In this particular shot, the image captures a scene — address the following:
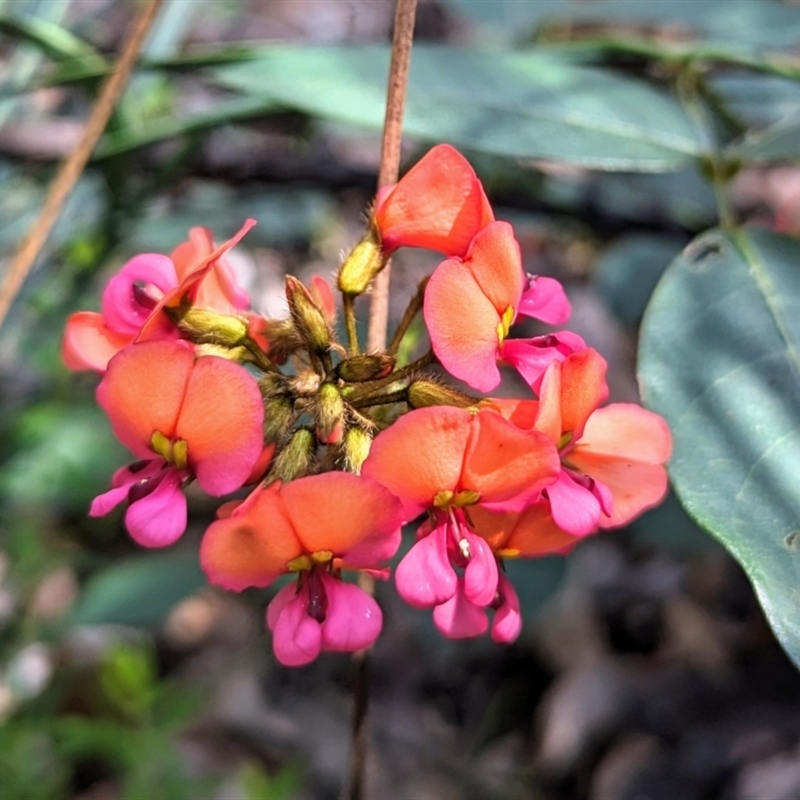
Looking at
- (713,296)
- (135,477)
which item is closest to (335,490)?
(135,477)

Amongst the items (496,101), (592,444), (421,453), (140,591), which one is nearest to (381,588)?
(140,591)

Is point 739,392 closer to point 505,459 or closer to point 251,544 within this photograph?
point 505,459

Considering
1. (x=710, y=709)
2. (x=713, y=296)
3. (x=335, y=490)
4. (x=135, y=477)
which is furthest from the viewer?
(x=710, y=709)

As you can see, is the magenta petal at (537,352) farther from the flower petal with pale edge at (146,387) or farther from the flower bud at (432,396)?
the flower petal with pale edge at (146,387)

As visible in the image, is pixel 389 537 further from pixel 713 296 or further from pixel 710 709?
pixel 710 709

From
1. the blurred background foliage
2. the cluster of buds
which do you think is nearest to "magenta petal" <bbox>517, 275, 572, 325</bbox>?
the cluster of buds

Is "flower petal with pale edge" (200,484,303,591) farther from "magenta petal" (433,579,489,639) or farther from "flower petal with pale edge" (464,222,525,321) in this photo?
"flower petal with pale edge" (464,222,525,321)
